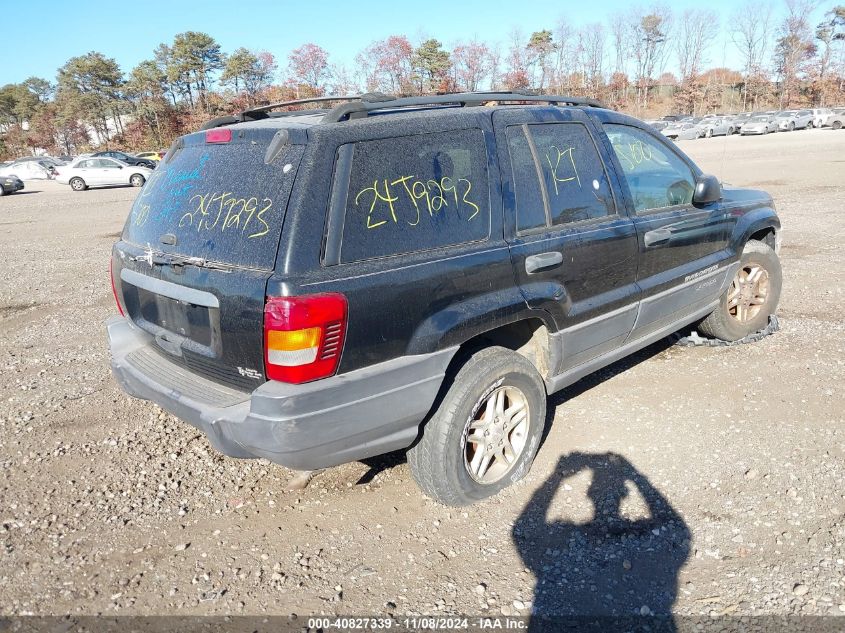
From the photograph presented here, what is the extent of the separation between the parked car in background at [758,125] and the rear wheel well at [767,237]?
45003mm

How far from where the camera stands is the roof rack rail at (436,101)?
282 centimetres

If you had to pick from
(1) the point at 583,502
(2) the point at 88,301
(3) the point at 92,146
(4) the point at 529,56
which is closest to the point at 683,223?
(1) the point at 583,502

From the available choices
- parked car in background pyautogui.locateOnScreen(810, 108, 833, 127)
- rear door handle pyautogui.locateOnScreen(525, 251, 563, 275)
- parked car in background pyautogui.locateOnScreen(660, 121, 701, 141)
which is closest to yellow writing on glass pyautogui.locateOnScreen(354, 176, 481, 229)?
rear door handle pyautogui.locateOnScreen(525, 251, 563, 275)

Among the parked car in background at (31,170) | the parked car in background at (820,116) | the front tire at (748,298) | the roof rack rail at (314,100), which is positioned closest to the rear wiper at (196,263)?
the roof rack rail at (314,100)

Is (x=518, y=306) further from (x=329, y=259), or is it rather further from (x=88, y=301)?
(x=88, y=301)

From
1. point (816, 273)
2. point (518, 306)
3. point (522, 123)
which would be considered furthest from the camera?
point (816, 273)

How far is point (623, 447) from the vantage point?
3711 mm

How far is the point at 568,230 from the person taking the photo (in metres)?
3.39

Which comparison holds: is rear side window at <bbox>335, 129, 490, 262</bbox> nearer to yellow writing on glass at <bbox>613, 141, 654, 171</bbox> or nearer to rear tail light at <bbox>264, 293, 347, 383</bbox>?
rear tail light at <bbox>264, 293, 347, 383</bbox>

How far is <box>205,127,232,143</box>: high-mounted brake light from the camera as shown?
2.99 meters

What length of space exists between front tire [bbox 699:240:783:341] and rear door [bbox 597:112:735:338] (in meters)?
0.45

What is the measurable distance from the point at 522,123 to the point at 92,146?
71.6 metres

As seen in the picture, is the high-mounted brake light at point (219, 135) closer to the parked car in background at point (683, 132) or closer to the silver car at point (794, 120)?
the parked car in background at point (683, 132)

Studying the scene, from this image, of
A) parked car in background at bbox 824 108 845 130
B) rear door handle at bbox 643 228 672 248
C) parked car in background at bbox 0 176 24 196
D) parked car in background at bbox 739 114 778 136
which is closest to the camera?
rear door handle at bbox 643 228 672 248
